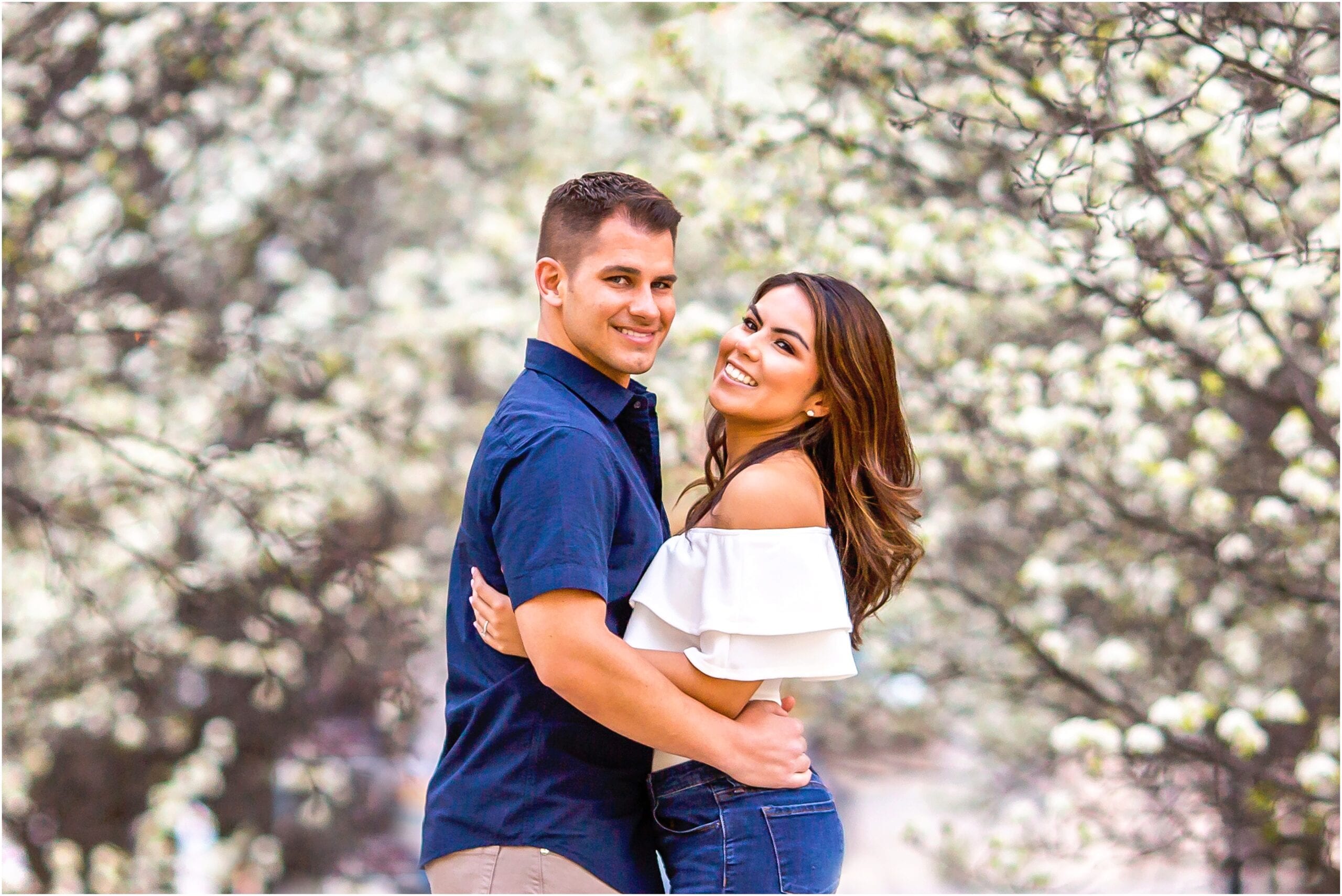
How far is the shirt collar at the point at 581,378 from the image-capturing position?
2140 millimetres

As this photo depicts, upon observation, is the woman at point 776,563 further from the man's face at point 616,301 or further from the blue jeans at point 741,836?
the man's face at point 616,301

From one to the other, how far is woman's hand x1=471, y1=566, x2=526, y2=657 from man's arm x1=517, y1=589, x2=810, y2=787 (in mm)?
66

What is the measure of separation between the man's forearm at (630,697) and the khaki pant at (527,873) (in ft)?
0.80

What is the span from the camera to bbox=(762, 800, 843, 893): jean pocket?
6.48 ft

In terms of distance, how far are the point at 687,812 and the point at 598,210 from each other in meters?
1.02

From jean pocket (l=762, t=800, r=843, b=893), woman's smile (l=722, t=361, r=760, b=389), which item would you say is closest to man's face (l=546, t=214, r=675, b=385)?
woman's smile (l=722, t=361, r=760, b=389)

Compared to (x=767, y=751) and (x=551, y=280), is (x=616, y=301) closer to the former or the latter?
(x=551, y=280)

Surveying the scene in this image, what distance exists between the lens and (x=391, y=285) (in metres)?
6.15

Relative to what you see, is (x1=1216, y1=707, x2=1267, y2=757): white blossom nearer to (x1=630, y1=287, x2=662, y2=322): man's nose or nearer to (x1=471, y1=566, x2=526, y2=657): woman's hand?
(x1=630, y1=287, x2=662, y2=322): man's nose

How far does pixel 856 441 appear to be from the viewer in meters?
2.25

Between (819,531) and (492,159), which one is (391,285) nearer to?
(492,159)

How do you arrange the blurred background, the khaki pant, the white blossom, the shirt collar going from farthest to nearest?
the blurred background
the white blossom
the shirt collar
the khaki pant

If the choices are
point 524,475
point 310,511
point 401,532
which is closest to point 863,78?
point 310,511

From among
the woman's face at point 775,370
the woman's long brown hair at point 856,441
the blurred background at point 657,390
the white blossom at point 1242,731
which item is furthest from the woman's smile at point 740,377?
the white blossom at point 1242,731
